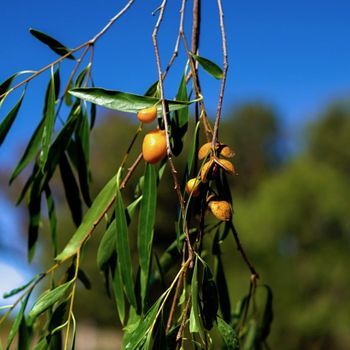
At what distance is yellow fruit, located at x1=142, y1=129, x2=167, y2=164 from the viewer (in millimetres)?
547

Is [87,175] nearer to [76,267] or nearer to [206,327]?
[76,267]

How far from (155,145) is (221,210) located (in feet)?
0.27

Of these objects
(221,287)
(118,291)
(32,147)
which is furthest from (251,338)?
(32,147)

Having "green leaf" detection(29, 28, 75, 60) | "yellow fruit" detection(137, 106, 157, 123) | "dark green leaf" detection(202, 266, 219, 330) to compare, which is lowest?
"dark green leaf" detection(202, 266, 219, 330)

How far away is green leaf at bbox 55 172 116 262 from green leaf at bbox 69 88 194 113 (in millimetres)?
122

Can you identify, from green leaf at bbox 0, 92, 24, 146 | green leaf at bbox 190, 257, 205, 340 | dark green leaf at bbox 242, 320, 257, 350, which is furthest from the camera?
dark green leaf at bbox 242, 320, 257, 350

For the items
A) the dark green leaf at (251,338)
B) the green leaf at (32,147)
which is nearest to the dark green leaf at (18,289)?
the green leaf at (32,147)

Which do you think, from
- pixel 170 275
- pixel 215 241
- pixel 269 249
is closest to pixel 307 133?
pixel 269 249

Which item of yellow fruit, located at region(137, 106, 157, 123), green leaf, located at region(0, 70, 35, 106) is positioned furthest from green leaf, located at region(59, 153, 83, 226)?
yellow fruit, located at region(137, 106, 157, 123)

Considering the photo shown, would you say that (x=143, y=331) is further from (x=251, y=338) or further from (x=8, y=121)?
(x=251, y=338)

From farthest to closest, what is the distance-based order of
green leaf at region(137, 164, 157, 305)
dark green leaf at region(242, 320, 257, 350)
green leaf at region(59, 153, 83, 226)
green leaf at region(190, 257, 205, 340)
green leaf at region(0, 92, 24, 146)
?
dark green leaf at region(242, 320, 257, 350), green leaf at region(59, 153, 83, 226), green leaf at region(0, 92, 24, 146), green leaf at region(137, 164, 157, 305), green leaf at region(190, 257, 205, 340)

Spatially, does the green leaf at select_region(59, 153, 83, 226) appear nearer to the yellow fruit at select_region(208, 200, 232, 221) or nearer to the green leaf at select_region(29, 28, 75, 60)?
the green leaf at select_region(29, 28, 75, 60)

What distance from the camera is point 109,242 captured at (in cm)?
70

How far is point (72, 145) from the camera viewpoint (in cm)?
81
